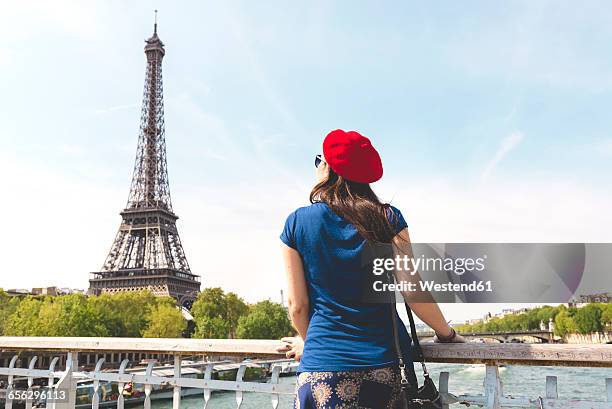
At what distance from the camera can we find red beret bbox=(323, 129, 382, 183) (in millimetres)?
2188

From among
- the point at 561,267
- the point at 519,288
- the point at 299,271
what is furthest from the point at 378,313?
the point at 561,267

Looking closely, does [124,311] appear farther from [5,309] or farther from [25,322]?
[25,322]

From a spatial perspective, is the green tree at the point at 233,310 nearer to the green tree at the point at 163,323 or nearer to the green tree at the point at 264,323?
the green tree at the point at 264,323

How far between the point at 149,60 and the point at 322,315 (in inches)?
3413

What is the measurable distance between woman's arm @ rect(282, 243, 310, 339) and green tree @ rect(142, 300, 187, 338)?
50902mm

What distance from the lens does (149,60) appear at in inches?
3250

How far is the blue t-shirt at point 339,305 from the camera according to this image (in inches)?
80.6

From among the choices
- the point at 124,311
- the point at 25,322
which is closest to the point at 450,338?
the point at 25,322

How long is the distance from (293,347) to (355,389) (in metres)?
0.52

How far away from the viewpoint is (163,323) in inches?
2016

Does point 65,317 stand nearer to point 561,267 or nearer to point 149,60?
point 561,267

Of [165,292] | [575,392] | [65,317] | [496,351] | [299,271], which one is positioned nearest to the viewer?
[299,271]

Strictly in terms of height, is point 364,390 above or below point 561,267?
below

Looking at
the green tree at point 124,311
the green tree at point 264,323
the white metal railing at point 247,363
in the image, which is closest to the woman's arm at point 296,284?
the white metal railing at point 247,363
